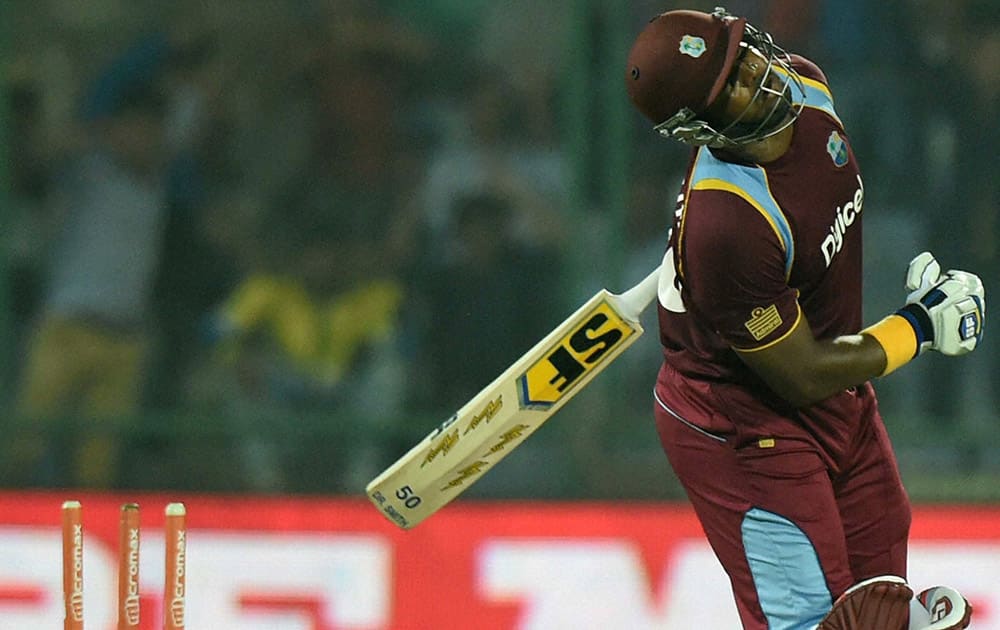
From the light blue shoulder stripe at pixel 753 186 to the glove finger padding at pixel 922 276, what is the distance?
13.7 inches

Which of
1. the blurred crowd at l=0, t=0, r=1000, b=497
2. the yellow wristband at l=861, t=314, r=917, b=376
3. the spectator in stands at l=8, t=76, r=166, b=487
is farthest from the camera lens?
the spectator in stands at l=8, t=76, r=166, b=487

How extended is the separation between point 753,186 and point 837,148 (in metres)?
0.24

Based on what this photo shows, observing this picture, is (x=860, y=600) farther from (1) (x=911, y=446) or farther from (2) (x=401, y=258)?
(2) (x=401, y=258)

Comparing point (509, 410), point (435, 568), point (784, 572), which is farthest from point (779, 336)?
point (435, 568)

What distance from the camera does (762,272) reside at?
9.46ft

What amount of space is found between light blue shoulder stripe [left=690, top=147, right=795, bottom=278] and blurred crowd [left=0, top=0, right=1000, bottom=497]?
2.45 metres

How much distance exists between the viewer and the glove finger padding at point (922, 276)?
3166 mm

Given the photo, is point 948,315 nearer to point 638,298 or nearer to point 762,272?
point 762,272

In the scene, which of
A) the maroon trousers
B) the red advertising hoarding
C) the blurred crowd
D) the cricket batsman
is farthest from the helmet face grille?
the blurred crowd

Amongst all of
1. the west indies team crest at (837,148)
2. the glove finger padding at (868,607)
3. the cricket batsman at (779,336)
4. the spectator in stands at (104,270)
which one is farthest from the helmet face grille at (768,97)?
the spectator in stands at (104,270)

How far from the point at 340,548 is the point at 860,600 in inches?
78.2

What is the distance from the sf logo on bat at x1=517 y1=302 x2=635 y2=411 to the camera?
353 centimetres

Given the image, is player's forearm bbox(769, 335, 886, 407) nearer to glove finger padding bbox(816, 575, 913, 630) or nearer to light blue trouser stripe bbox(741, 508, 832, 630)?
light blue trouser stripe bbox(741, 508, 832, 630)

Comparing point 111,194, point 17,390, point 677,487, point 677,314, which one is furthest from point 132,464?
point 677,314
